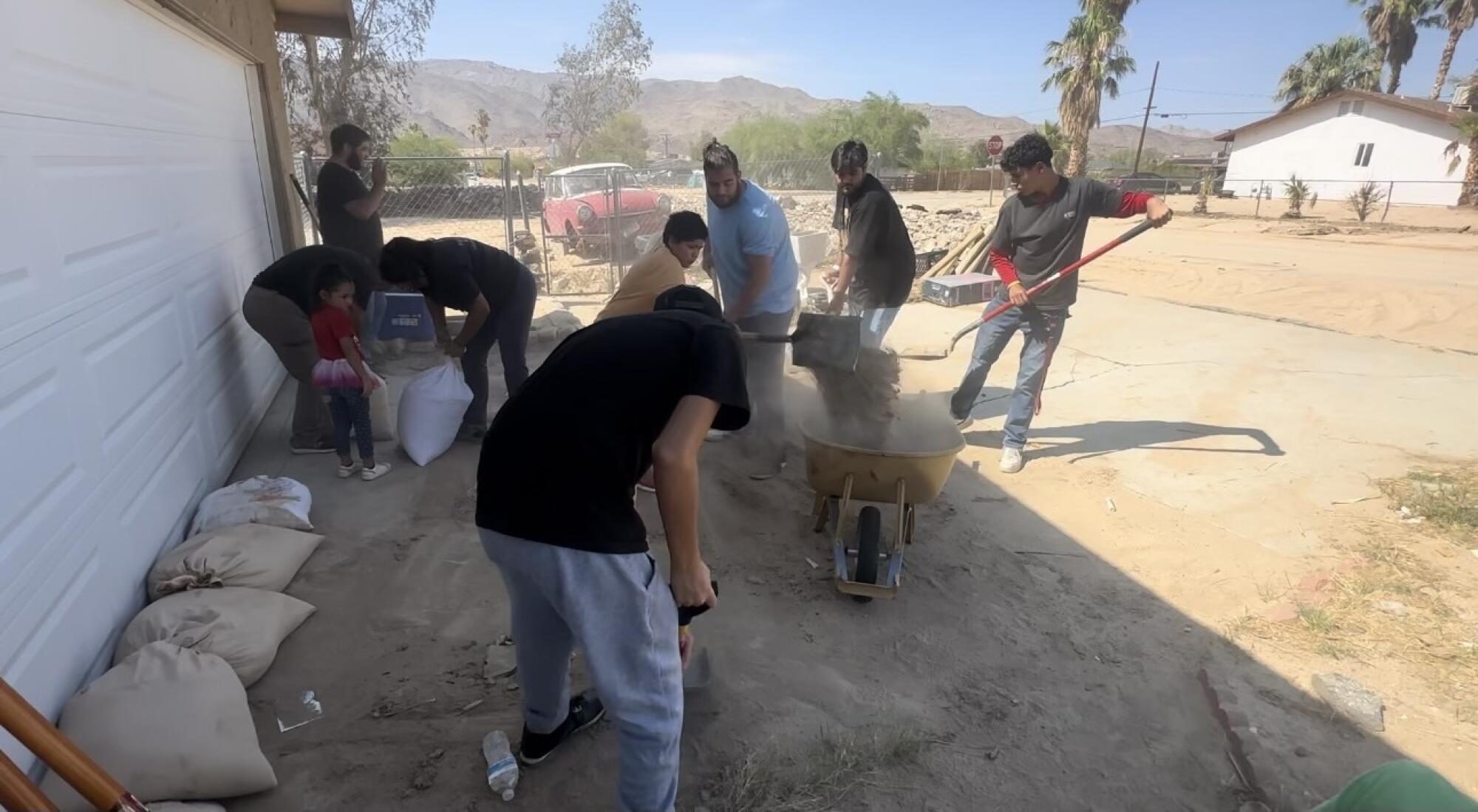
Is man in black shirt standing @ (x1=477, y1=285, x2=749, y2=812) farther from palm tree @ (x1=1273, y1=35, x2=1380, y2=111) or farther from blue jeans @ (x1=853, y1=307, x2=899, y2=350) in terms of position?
palm tree @ (x1=1273, y1=35, x2=1380, y2=111)

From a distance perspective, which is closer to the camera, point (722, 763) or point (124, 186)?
point (722, 763)

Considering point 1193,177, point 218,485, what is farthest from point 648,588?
point 1193,177

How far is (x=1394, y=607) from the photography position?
3238 mm

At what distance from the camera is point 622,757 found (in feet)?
5.61

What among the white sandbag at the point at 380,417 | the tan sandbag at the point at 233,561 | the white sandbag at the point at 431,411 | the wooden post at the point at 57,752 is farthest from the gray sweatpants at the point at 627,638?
the white sandbag at the point at 380,417

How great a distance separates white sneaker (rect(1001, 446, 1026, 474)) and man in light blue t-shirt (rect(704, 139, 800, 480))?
4.59 feet

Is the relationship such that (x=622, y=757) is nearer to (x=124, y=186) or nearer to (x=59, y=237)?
(x=59, y=237)

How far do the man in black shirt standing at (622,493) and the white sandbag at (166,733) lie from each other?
3.01ft

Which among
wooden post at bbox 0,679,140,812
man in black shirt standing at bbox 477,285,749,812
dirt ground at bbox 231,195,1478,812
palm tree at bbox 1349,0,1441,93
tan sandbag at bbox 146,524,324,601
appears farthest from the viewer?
palm tree at bbox 1349,0,1441,93

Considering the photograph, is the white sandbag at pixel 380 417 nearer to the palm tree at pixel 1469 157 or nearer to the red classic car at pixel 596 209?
the red classic car at pixel 596 209

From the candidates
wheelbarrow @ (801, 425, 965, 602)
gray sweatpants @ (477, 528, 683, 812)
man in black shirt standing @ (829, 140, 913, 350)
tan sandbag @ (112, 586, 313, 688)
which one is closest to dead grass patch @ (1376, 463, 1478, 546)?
wheelbarrow @ (801, 425, 965, 602)

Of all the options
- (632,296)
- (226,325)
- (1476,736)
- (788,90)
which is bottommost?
(1476,736)

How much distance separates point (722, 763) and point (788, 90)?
656ft

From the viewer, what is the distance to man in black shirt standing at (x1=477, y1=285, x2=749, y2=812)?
1.56 meters
